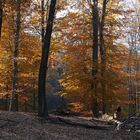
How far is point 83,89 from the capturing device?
27.9 metres

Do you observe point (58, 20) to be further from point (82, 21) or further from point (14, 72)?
point (14, 72)

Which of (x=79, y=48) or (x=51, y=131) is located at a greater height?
(x=79, y=48)

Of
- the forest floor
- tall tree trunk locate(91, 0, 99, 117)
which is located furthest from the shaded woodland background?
the forest floor

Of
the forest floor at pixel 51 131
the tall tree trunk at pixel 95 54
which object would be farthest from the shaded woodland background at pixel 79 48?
the forest floor at pixel 51 131

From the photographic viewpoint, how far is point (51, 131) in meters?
14.6

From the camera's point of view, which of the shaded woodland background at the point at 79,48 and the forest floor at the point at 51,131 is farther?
the shaded woodland background at the point at 79,48

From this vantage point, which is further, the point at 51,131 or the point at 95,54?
the point at 95,54

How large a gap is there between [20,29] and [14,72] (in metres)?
3.19

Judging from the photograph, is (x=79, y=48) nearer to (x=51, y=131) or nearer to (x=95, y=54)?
(x=95, y=54)

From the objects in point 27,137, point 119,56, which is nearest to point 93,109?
point 119,56

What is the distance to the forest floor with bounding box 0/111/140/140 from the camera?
13283 mm

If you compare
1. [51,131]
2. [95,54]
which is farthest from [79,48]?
[51,131]

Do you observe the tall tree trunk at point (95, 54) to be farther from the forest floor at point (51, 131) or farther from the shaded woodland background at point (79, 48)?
the forest floor at point (51, 131)

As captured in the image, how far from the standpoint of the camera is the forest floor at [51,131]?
523 inches
